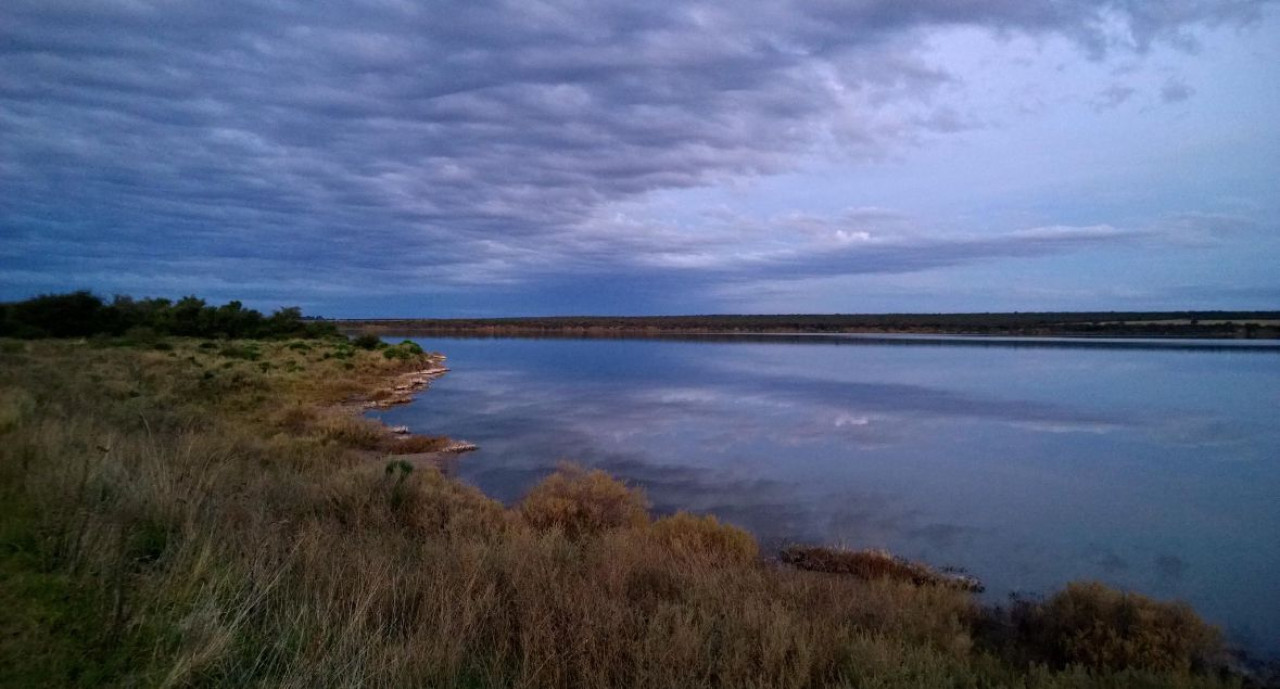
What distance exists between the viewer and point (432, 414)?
24.7 m

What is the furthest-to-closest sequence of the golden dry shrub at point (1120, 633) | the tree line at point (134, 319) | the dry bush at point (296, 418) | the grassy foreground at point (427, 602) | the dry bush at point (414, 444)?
the tree line at point (134, 319) → the dry bush at point (296, 418) → the dry bush at point (414, 444) → the golden dry shrub at point (1120, 633) → the grassy foreground at point (427, 602)

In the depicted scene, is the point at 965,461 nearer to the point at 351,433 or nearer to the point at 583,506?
the point at 583,506

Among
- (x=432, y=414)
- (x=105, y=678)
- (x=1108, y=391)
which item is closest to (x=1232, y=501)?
(x=105, y=678)

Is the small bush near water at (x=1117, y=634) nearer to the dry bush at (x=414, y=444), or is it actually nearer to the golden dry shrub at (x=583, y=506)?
the golden dry shrub at (x=583, y=506)

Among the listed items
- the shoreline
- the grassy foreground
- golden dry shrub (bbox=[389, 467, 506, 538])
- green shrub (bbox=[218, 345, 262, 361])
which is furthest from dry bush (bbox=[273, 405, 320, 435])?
green shrub (bbox=[218, 345, 262, 361])

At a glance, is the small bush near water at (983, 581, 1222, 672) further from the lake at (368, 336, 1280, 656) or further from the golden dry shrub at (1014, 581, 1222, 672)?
the lake at (368, 336, 1280, 656)

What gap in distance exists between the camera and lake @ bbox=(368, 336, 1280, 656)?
10078 millimetres

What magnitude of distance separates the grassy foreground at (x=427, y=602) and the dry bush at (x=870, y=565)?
10 centimetres

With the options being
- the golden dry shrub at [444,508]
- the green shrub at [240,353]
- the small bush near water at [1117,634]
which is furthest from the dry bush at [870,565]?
the green shrub at [240,353]

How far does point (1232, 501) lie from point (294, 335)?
178 feet

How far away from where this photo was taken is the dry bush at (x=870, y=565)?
9.05 m

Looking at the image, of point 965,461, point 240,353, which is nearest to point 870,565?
point 965,461

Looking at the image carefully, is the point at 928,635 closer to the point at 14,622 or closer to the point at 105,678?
the point at 105,678

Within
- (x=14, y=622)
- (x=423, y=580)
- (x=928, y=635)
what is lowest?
(x=928, y=635)
